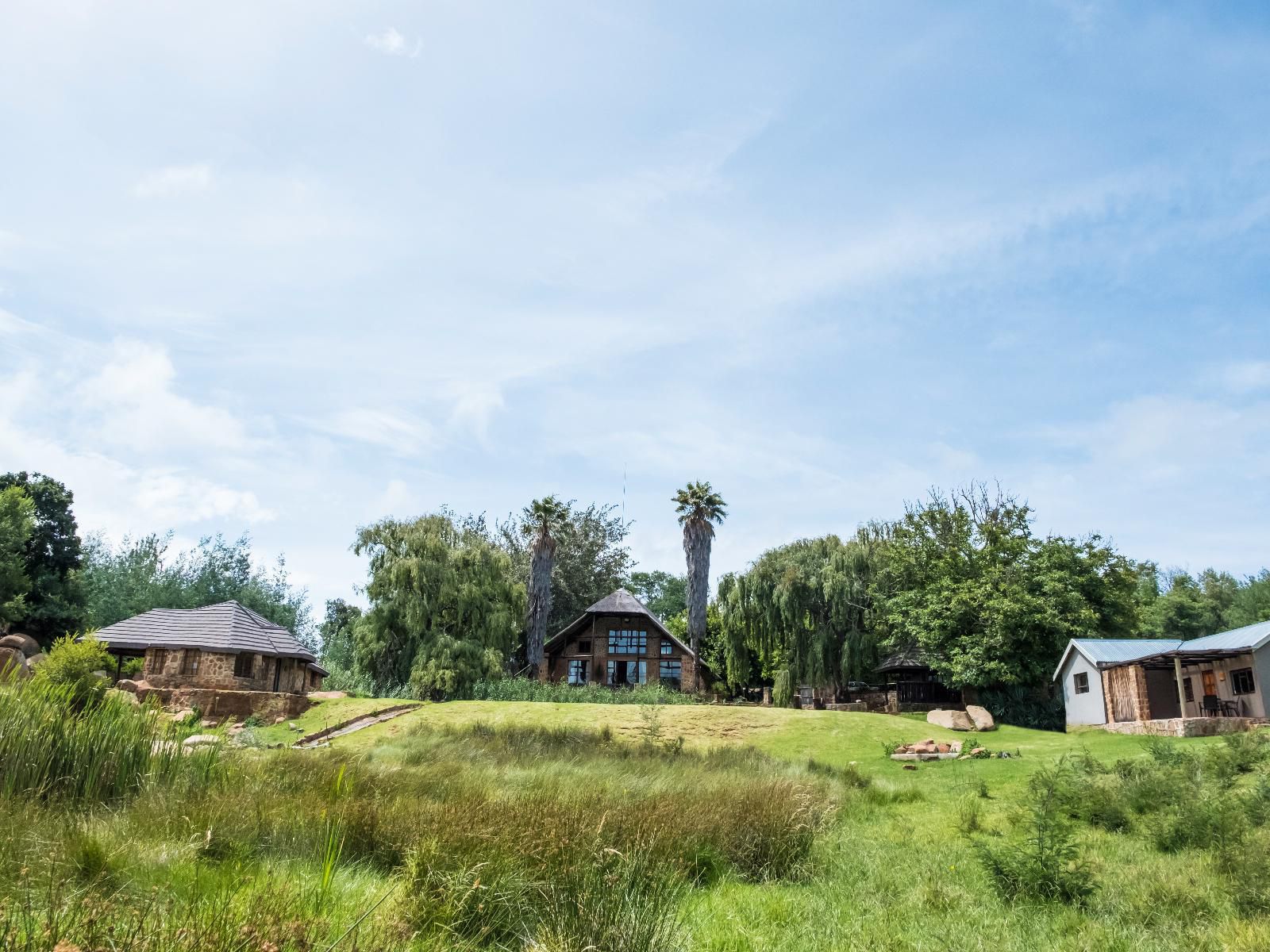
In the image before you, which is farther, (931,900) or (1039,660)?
(1039,660)

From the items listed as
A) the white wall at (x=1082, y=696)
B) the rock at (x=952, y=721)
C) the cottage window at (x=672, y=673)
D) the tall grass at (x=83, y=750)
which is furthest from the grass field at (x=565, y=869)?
the cottage window at (x=672, y=673)

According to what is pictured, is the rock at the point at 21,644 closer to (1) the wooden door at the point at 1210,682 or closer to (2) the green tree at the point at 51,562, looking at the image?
(2) the green tree at the point at 51,562

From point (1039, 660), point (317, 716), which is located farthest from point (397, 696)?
point (1039, 660)

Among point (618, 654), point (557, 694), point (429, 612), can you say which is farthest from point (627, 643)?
point (429, 612)

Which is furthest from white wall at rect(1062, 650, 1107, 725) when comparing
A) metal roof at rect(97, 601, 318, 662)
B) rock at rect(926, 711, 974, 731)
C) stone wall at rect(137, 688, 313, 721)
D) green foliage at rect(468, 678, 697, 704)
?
metal roof at rect(97, 601, 318, 662)

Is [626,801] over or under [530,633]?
under

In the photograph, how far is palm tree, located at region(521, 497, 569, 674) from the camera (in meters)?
45.9

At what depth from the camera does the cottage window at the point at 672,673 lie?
159 ft

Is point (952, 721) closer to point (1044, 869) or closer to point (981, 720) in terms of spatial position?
point (981, 720)

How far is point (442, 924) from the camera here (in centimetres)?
545

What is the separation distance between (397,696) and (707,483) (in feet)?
74.3

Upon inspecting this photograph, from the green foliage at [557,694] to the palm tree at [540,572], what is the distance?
929cm

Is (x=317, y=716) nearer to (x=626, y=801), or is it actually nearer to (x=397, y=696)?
(x=397, y=696)

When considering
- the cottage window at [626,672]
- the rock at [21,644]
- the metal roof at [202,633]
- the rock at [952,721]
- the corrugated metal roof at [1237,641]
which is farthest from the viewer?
the cottage window at [626,672]
